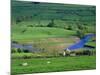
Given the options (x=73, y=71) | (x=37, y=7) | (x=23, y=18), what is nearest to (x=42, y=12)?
(x=37, y=7)

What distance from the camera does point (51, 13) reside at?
236 centimetres

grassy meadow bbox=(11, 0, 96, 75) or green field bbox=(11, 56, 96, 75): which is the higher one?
grassy meadow bbox=(11, 0, 96, 75)

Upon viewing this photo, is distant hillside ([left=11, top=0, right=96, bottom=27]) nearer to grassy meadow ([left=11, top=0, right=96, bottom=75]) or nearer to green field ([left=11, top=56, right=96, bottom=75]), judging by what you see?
grassy meadow ([left=11, top=0, right=96, bottom=75])

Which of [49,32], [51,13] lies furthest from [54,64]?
[51,13]

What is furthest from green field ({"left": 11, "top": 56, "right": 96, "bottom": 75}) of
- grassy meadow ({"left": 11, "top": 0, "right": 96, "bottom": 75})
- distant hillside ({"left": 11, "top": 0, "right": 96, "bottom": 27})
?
distant hillside ({"left": 11, "top": 0, "right": 96, "bottom": 27})

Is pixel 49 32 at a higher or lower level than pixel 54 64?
higher

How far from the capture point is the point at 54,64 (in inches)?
92.5

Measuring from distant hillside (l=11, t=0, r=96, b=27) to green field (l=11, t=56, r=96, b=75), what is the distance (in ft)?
1.24

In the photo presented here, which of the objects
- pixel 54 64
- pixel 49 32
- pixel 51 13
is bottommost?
pixel 54 64

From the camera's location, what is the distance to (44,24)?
2.33 metres

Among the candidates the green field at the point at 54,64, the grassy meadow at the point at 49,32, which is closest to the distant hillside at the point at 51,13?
the grassy meadow at the point at 49,32

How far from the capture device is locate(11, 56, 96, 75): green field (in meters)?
2.23

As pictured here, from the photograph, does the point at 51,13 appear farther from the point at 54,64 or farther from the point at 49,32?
the point at 54,64

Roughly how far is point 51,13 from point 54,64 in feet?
1.77
